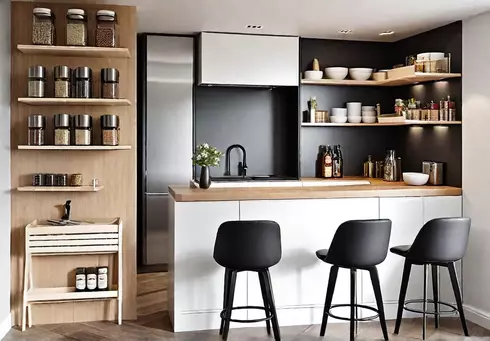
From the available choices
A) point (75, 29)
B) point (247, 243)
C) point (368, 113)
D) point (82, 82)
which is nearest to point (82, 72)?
point (82, 82)

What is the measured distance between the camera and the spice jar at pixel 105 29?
4465mm

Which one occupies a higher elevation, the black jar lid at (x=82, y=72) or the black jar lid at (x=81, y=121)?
the black jar lid at (x=82, y=72)

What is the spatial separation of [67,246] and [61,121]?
90 cm

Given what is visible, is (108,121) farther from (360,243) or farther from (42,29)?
(360,243)

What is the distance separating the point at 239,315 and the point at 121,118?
5.70ft

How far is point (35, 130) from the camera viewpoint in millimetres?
4484

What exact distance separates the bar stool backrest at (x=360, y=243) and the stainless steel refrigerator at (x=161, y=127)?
2519 mm

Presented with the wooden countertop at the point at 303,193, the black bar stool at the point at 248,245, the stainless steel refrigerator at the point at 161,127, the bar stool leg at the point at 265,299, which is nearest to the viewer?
the black bar stool at the point at 248,245

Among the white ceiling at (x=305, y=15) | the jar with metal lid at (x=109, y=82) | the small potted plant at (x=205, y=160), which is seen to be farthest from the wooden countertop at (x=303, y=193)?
the white ceiling at (x=305, y=15)

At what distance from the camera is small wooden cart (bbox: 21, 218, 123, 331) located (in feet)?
14.5

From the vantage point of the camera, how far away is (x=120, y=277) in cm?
455

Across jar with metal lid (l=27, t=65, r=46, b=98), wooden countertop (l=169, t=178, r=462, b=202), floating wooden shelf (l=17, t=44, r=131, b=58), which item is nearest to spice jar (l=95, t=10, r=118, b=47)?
floating wooden shelf (l=17, t=44, r=131, b=58)

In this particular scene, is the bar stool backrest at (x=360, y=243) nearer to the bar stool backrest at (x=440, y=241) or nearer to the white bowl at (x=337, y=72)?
the bar stool backrest at (x=440, y=241)

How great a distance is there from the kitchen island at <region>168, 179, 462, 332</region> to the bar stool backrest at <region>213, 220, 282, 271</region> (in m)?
0.48
